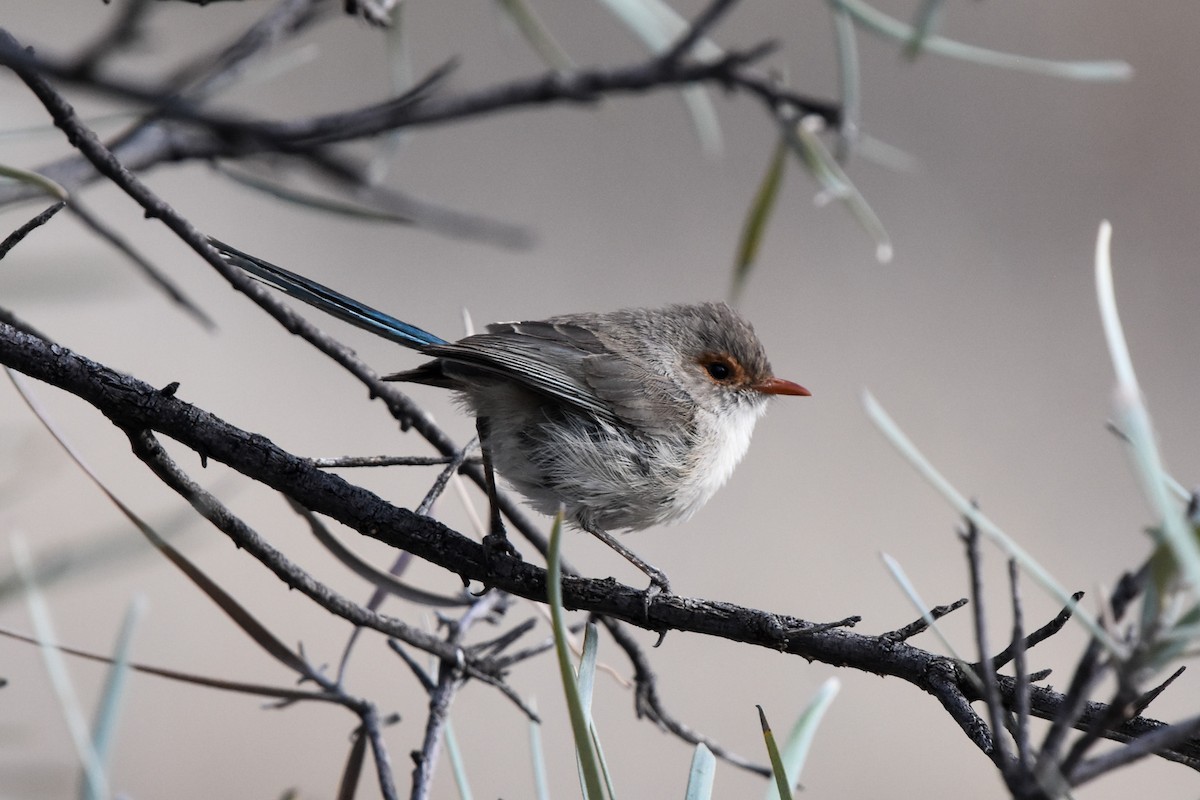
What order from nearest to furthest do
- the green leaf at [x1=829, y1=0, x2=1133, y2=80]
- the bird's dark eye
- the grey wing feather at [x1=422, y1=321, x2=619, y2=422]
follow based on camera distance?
the green leaf at [x1=829, y1=0, x2=1133, y2=80], the grey wing feather at [x1=422, y1=321, x2=619, y2=422], the bird's dark eye

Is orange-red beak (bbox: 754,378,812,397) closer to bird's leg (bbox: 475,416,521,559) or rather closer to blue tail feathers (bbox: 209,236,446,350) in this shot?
bird's leg (bbox: 475,416,521,559)

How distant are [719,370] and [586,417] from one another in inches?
25.4

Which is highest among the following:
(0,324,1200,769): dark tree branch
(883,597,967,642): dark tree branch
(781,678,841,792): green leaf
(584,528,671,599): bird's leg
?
(584,528,671,599): bird's leg

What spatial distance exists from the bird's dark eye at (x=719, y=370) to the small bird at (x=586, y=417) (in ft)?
0.33

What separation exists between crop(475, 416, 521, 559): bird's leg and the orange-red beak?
3.08 feet

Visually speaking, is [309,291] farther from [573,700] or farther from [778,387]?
[778,387]

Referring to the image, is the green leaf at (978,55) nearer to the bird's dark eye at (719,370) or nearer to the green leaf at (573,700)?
the green leaf at (573,700)

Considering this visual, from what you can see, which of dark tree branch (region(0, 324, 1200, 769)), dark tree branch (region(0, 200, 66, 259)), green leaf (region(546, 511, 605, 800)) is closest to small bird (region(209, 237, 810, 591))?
dark tree branch (region(0, 324, 1200, 769))

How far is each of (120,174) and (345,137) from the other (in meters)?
0.48

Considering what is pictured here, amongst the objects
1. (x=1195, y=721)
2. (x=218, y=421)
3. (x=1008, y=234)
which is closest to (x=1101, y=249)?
(x=1195, y=721)

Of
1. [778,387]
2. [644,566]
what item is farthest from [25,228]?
[778,387]

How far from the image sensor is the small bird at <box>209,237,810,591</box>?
246 centimetres

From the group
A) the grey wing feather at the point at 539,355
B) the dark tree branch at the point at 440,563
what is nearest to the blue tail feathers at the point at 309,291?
the grey wing feather at the point at 539,355

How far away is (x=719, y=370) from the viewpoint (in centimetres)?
310
